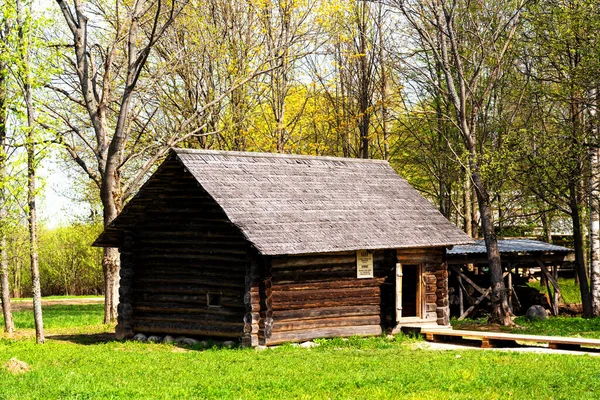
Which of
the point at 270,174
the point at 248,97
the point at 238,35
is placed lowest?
the point at 270,174

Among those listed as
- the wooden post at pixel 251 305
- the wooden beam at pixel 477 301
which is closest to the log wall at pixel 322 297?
the wooden post at pixel 251 305

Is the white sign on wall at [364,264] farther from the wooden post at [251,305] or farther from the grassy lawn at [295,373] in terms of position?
the wooden post at [251,305]

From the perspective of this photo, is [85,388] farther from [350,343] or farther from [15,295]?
[15,295]

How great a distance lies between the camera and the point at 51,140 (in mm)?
19609

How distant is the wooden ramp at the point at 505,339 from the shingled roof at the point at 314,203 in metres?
2.38

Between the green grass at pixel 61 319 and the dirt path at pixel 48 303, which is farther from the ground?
the green grass at pixel 61 319

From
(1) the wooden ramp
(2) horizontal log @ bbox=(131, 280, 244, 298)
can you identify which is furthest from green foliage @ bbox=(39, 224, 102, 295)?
(1) the wooden ramp

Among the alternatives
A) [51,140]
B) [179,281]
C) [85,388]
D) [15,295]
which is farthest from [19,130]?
[15,295]

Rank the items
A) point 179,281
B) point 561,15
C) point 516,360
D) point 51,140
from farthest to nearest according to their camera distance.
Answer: point 561,15 → point 179,281 → point 51,140 → point 516,360

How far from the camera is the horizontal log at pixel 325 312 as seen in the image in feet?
65.8

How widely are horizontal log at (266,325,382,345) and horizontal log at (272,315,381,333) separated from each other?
0.08 m

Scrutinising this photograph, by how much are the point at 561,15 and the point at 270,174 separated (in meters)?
9.38

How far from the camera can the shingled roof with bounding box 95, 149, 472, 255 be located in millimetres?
19703

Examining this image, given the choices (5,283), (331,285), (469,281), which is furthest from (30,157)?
(469,281)
